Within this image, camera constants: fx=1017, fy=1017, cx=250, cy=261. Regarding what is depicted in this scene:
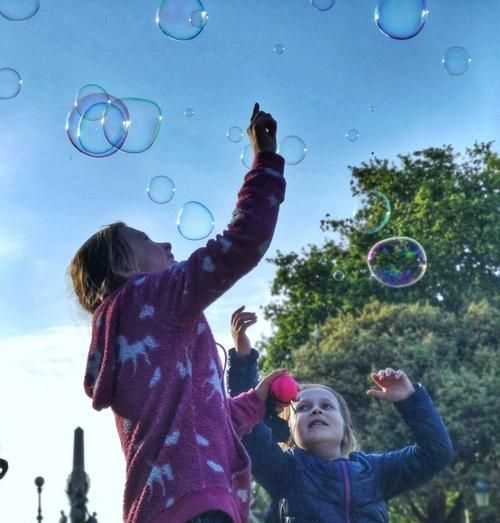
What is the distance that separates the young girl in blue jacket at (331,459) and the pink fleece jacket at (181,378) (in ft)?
3.95

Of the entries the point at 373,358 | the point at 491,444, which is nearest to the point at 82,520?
the point at 373,358

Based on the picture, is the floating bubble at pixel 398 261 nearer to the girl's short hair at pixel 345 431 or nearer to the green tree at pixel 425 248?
the girl's short hair at pixel 345 431

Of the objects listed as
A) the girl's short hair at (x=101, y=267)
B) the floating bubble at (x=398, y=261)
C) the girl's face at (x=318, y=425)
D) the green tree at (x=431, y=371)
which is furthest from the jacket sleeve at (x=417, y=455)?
the green tree at (x=431, y=371)

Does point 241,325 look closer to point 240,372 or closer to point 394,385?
point 240,372

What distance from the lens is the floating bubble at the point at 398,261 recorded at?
9.22 m

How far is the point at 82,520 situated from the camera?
2673 centimetres

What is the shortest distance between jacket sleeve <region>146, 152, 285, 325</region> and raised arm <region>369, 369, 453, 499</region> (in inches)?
69.0

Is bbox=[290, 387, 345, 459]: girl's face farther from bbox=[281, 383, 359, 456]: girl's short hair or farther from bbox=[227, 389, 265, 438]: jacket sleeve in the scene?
bbox=[227, 389, 265, 438]: jacket sleeve

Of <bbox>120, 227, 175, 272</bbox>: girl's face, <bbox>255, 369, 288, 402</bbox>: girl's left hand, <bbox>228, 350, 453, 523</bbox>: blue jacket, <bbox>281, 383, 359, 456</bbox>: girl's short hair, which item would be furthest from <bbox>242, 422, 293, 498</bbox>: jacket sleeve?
<bbox>120, 227, 175, 272</bbox>: girl's face

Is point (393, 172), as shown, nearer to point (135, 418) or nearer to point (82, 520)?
point (82, 520)

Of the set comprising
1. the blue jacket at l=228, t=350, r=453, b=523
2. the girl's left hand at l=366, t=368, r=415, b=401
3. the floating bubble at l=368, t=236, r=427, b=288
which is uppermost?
the floating bubble at l=368, t=236, r=427, b=288

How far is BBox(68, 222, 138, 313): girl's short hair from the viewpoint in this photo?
131 inches

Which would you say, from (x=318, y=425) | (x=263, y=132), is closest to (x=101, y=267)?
(x=263, y=132)

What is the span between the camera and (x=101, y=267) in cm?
335
